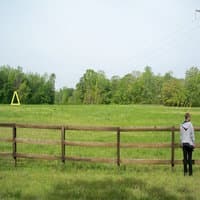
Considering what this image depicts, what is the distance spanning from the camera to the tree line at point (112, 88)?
111 meters

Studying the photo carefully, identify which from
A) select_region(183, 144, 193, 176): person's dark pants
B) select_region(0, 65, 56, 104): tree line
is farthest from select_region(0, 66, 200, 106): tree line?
select_region(183, 144, 193, 176): person's dark pants

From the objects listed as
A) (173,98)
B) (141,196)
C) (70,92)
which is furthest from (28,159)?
(70,92)

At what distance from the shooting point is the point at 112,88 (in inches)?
5192

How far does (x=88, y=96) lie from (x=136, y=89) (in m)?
17.6

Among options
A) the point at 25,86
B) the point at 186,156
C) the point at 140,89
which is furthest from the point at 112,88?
the point at 186,156

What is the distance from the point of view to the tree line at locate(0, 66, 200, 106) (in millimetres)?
111125

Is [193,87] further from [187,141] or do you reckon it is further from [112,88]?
[187,141]

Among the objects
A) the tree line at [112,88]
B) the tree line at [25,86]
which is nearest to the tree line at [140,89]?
the tree line at [112,88]

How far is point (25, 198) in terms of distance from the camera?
738 cm

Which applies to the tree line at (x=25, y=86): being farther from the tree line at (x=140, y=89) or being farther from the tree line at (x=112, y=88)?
the tree line at (x=140, y=89)

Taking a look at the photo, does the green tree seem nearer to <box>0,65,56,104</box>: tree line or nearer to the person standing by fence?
<box>0,65,56,104</box>: tree line

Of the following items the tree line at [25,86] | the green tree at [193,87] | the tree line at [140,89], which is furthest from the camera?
the tree line at [25,86]

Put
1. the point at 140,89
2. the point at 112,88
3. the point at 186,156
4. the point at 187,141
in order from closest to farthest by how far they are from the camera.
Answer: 1. the point at 187,141
2. the point at 186,156
3. the point at 140,89
4. the point at 112,88

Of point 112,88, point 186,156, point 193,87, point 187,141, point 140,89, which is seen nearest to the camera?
point 187,141
